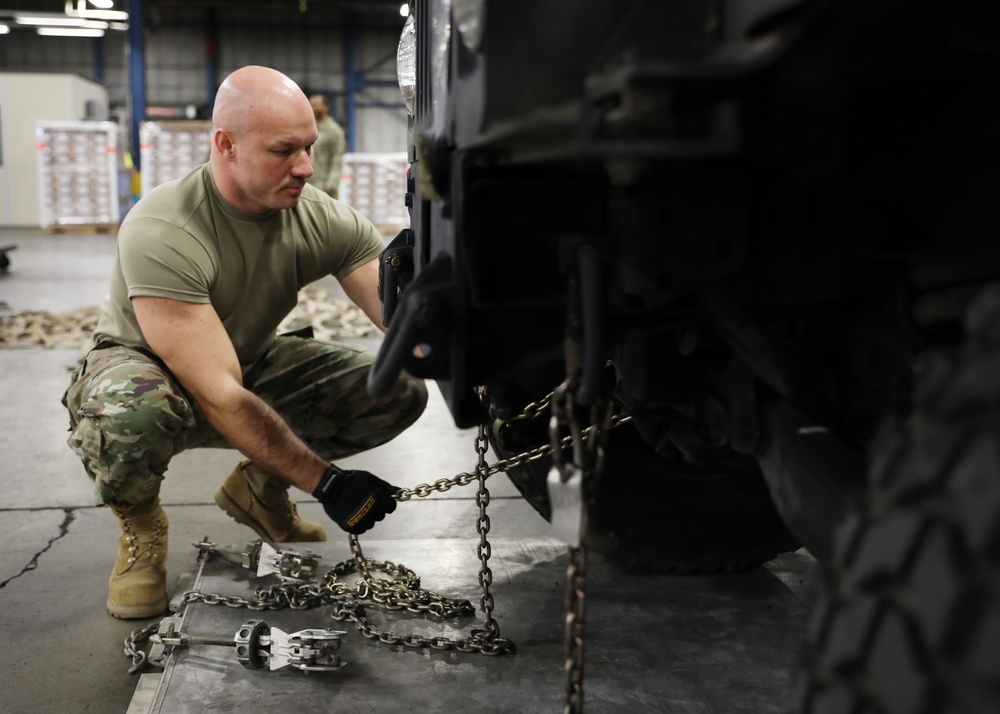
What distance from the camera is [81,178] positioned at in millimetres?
13547

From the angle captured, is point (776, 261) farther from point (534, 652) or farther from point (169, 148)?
point (169, 148)

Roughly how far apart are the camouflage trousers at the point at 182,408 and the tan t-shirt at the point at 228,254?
9 cm

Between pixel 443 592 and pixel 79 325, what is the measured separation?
4419 mm

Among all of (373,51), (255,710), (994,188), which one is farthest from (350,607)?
(373,51)

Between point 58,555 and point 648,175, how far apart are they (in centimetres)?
198

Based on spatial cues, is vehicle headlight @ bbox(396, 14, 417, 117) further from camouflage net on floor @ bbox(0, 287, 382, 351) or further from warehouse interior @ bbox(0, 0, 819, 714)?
camouflage net on floor @ bbox(0, 287, 382, 351)

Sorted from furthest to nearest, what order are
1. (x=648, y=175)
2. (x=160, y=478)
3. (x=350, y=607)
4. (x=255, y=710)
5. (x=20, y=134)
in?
(x=20, y=134) < (x=160, y=478) < (x=350, y=607) < (x=255, y=710) < (x=648, y=175)

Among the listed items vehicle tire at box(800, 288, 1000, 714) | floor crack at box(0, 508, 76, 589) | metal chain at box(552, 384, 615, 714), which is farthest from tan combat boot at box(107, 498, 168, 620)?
vehicle tire at box(800, 288, 1000, 714)

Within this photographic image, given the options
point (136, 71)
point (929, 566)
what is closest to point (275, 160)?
point (929, 566)

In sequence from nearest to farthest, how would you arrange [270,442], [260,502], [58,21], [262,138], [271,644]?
[271,644] → [270,442] → [262,138] → [260,502] → [58,21]

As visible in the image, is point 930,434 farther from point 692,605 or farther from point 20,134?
point 20,134

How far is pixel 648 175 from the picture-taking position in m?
1.01

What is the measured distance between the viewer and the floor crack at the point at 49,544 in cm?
224

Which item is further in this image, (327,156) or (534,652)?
(327,156)
